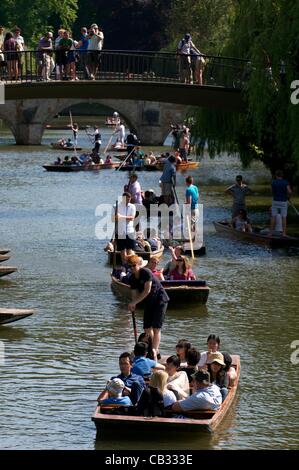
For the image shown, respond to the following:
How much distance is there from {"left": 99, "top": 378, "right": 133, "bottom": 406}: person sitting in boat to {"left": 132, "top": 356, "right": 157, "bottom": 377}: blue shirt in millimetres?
868

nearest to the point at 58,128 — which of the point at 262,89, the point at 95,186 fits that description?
the point at 95,186

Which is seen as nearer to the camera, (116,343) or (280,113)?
(116,343)

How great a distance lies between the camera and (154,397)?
15992 mm

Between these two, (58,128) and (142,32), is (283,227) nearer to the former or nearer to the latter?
(58,128)

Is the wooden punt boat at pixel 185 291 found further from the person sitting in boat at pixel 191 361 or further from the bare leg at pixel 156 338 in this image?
the person sitting in boat at pixel 191 361

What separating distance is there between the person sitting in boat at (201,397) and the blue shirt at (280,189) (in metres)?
13.8

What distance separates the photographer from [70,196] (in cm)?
4138

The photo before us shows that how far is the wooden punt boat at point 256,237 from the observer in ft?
98.7

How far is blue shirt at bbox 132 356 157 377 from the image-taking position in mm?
17172

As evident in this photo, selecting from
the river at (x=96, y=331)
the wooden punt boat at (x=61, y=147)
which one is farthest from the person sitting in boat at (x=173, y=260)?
the wooden punt boat at (x=61, y=147)

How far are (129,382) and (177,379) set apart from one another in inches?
22.2

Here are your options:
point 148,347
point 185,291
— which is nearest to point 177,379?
point 148,347

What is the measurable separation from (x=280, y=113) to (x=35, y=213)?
7.31m

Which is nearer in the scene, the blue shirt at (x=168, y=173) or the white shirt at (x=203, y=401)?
the white shirt at (x=203, y=401)
